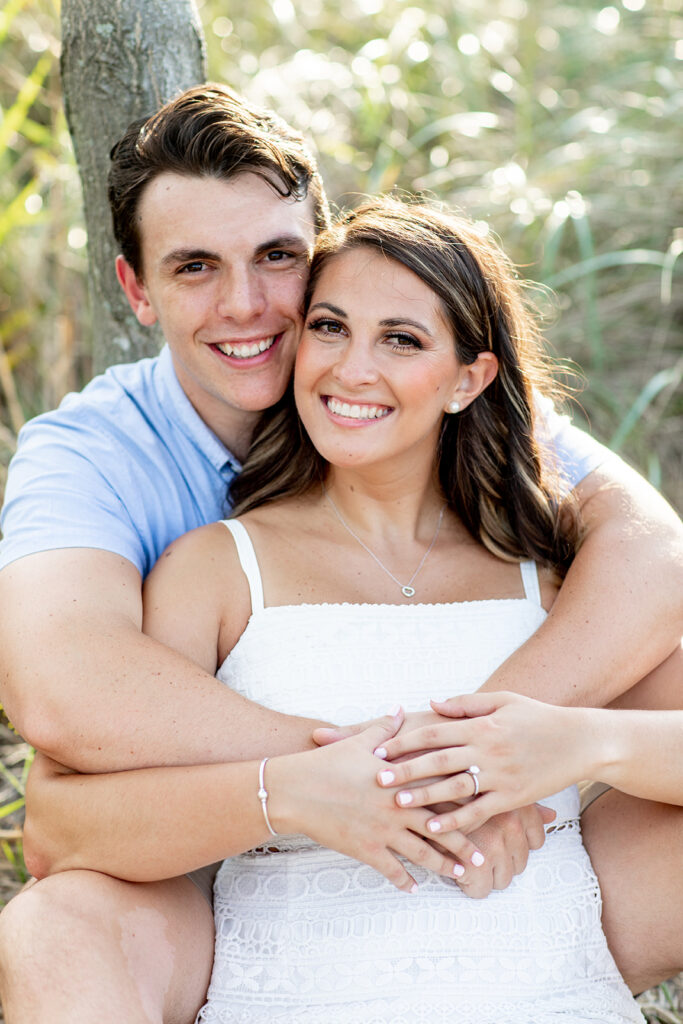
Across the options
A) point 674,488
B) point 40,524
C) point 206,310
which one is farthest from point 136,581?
point 674,488

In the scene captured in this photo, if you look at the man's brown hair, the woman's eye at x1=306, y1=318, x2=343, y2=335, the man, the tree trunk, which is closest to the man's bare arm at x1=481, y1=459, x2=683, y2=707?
the man

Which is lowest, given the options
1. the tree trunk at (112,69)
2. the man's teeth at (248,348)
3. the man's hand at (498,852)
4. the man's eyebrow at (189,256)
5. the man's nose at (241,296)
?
the man's hand at (498,852)

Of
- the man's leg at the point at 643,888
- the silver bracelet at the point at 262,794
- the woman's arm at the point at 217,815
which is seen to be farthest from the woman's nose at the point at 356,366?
the man's leg at the point at 643,888

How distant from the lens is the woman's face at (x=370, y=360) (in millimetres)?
2312

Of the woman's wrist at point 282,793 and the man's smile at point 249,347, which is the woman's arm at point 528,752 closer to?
the woman's wrist at point 282,793

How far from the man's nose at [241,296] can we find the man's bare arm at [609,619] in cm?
92

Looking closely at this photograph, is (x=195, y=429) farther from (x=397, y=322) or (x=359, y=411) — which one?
(x=397, y=322)

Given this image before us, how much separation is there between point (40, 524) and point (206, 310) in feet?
2.20

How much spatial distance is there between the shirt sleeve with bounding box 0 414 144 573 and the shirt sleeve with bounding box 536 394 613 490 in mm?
1018

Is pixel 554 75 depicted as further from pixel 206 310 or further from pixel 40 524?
pixel 40 524

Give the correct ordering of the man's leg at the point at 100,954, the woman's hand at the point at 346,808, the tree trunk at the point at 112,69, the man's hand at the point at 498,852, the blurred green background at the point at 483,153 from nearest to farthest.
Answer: the man's leg at the point at 100,954 < the woman's hand at the point at 346,808 < the man's hand at the point at 498,852 < the tree trunk at the point at 112,69 < the blurred green background at the point at 483,153

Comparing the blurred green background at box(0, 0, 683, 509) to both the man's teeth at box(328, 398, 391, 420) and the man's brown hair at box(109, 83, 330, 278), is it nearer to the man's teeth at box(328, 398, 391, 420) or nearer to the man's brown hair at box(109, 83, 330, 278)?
the man's brown hair at box(109, 83, 330, 278)

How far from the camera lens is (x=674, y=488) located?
414 centimetres

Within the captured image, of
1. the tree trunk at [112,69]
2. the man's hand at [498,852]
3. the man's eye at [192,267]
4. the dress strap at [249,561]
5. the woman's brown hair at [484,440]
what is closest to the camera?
the man's hand at [498,852]
